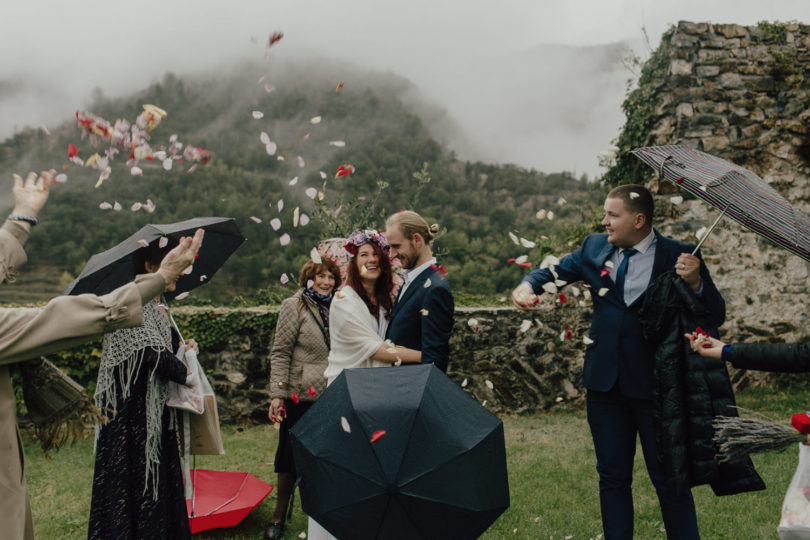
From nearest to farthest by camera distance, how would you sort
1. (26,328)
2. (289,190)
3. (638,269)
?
(26,328)
(638,269)
(289,190)

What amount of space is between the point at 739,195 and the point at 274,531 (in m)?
3.43

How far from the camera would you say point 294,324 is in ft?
14.3

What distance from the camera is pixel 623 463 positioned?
3.25 m

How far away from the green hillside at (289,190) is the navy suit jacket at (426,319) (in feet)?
19.5

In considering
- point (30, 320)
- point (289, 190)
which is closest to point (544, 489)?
point (30, 320)

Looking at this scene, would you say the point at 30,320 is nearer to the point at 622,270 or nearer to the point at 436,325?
the point at 436,325

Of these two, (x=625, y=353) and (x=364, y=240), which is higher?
(x=364, y=240)

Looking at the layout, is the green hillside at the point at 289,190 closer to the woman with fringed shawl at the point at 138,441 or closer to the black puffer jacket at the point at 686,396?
the woman with fringed shawl at the point at 138,441

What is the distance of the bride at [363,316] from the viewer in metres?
3.28

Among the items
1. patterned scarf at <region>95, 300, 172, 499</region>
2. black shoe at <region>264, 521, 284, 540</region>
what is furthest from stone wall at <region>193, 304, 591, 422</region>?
patterned scarf at <region>95, 300, 172, 499</region>

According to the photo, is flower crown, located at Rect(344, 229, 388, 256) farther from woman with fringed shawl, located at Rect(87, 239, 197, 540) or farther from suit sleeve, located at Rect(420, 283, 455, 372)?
woman with fringed shawl, located at Rect(87, 239, 197, 540)

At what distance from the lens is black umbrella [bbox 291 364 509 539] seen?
2.07 meters

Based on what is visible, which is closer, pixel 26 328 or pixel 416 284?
pixel 26 328

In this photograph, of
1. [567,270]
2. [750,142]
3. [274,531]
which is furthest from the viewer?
[750,142]
